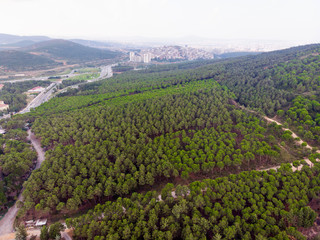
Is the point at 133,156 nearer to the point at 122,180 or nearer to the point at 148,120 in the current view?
the point at 122,180

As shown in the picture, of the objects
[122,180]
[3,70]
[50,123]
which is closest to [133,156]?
[122,180]

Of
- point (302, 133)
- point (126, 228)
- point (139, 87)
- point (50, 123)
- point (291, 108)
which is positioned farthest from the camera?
point (139, 87)

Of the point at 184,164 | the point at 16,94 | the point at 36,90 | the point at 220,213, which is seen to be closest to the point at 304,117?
the point at 184,164

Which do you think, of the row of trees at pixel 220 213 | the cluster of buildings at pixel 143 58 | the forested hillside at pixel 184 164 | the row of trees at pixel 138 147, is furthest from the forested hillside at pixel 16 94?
the cluster of buildings at pixel 143 58

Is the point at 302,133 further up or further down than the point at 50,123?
further up

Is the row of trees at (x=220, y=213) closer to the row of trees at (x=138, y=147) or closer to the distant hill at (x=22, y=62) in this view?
the row of trees at (x=138, y=147)

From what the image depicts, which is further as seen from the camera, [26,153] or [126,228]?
[26,153]

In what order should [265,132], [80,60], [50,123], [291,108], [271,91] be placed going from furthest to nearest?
1. [80,60]
2. [271,91]
3. [50,123]
4. [291,108]
5. [265,132]
